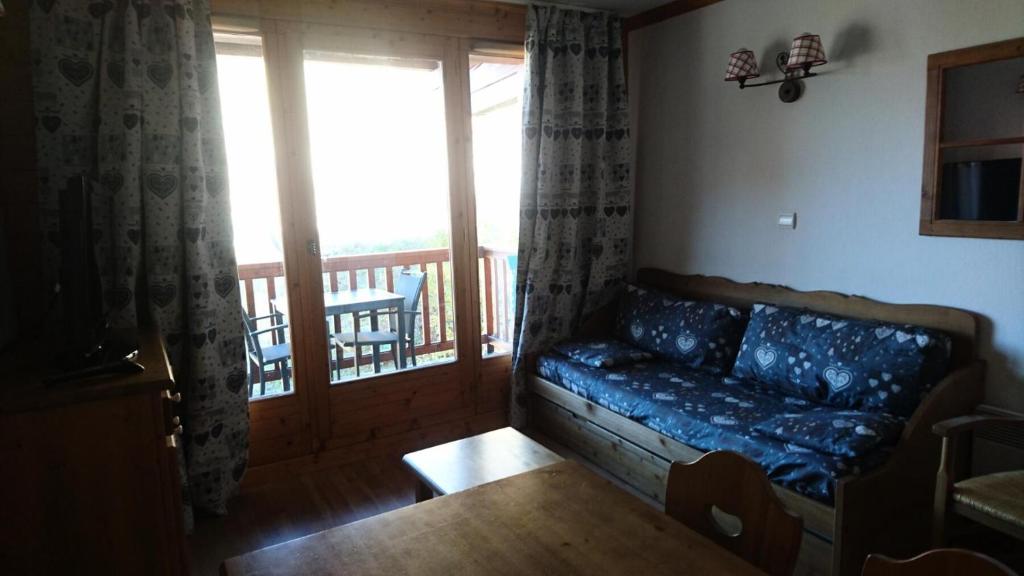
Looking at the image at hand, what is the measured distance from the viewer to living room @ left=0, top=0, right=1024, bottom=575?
1.78 meters

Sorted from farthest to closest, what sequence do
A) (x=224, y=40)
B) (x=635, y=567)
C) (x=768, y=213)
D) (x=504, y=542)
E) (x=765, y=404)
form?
(x=768, y=213) → (x=224, y=40) → (x=765, y=404) → (x=504, y=542) → (x=635, y=567)

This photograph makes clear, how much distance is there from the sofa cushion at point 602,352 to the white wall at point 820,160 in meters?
0.66

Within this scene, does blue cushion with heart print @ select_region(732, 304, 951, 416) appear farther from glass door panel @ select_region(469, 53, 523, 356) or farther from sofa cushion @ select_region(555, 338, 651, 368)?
glass door panel @ select_region(469, 53, 523, 356)

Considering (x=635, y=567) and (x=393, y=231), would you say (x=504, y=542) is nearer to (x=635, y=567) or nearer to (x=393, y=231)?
(x=635, y=567)

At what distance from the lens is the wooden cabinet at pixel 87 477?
1.72m

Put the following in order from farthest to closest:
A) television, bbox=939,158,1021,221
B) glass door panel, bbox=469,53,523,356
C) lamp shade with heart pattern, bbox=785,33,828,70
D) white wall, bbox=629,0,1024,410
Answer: glass door panel, bbox=469,53,523,356 < lamp shade with heart pattern, bbox=785,33,828,70 < white wall, bbox=629,0,1024,410 < television, bbox=939,158,1021,221

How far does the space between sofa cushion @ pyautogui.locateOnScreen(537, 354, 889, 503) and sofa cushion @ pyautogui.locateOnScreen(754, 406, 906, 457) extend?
0.08 feet

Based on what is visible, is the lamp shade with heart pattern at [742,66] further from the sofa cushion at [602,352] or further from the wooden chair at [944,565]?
the wooden chair at [944,565]

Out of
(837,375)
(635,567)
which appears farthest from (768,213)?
(635,567)

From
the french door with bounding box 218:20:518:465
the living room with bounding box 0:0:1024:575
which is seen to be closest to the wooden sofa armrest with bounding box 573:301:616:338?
the living room with bounding box 0:0:1024:575

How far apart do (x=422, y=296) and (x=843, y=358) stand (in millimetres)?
2182

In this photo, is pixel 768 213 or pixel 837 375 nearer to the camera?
pixel 837 375

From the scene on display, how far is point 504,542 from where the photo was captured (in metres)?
1.32

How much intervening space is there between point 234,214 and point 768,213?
8.75 ft
